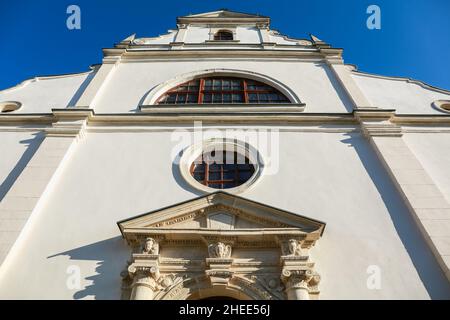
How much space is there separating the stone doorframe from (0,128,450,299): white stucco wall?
15.9 inches

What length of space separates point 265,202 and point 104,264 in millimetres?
3355

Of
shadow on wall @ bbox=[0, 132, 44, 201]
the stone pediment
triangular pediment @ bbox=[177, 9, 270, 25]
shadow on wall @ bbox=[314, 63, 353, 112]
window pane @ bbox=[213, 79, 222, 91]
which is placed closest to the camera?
the stone pediment

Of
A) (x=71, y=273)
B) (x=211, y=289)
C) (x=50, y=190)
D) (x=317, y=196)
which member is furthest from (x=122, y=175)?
(x=317, y=196)

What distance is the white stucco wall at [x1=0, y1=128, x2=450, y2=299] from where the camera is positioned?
615 cm

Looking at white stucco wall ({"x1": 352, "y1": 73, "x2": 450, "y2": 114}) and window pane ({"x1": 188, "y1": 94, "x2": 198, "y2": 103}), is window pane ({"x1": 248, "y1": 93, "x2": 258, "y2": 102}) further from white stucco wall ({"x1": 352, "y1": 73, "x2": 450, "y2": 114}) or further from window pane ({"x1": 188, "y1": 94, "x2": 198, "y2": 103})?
white stucco wall ({"x1": 352, "y1": 73, "x2": 450, "y2": 114})

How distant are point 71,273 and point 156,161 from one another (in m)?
3.25

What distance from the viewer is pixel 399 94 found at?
1155 cm

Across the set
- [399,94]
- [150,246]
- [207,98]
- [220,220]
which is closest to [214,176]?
[220,220]

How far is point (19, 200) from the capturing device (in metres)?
7.40

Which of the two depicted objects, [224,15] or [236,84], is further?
[224,15]

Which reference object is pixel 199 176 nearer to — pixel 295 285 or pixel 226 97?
pixel 295 285

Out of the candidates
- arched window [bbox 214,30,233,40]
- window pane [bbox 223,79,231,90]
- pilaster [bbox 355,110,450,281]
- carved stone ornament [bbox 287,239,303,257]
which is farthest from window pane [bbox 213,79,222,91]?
carved stone ornament [bbox 287,239,303,257]

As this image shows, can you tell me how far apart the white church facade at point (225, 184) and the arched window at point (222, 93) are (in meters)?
0.06

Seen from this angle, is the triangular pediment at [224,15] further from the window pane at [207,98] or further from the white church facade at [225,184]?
the window pane at [207,98]
